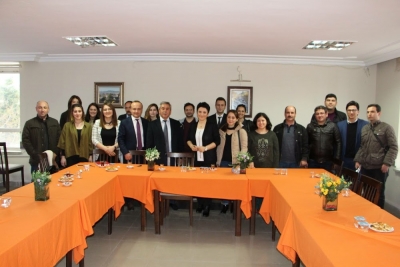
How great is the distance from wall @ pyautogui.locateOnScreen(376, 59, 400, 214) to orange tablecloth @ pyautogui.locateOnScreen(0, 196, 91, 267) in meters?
4.96

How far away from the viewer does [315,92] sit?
240 inches

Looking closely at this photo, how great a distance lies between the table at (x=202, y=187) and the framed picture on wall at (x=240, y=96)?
2632mm

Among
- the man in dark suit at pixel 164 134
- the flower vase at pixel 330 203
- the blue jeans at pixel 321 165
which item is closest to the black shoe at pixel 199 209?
the man in dark suit at pixel 164 134

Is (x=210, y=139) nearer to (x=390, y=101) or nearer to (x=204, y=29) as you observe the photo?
(x=204, y=29)

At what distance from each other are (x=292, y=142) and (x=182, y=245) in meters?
2.15

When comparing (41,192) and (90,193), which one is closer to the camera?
(41,192)

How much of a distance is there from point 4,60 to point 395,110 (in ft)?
23.5

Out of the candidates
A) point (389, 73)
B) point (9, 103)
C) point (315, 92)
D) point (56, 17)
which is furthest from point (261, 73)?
point (9, 103)

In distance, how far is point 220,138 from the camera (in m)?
4.48

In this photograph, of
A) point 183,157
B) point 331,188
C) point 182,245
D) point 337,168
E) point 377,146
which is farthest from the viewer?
point 183,157

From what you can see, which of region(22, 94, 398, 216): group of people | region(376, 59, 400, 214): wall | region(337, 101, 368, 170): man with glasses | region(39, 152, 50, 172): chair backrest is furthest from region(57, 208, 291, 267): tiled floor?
region(376, 59, 400, 214): wall

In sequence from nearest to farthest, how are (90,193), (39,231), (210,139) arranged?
(39,231)
(90,193)
(210,139)

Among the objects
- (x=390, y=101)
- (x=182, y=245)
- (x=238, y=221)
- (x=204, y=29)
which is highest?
(x=204, y=29)

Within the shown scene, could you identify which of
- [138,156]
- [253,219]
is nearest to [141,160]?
[138,156]
